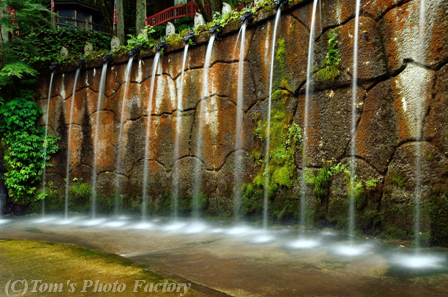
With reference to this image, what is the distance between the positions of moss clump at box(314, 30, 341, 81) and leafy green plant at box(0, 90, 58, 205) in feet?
21.3

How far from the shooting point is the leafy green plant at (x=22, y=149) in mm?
7633

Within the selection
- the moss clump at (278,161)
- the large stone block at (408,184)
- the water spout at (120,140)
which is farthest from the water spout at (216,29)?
the large stone block at (408,184)

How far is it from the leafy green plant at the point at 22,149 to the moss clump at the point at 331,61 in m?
6.50

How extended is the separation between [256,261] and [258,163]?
219 cm

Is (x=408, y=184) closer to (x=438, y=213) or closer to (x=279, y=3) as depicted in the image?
(x=438, y=213)

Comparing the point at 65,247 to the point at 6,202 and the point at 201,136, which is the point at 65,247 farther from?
the point at 6,202

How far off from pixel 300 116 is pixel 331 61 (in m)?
0.88

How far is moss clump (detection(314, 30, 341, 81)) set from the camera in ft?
14.7

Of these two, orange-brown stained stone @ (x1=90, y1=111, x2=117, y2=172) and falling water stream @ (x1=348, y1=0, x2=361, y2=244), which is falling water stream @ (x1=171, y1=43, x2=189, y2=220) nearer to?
orange-brown stained stone @ (x1=90, y1=111, x2=117, y2=172)

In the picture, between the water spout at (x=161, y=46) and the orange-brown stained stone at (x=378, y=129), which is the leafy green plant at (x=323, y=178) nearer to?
the orange-brown stained stone at (x=378, y=129)

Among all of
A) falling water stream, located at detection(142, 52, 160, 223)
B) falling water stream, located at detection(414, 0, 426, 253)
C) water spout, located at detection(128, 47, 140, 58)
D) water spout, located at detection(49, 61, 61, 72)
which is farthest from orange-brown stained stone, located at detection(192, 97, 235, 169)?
water spout, located at detection(49, 61, 61, 72)

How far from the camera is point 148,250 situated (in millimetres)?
3957

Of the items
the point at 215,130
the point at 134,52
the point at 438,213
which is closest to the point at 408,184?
the point at 438,213

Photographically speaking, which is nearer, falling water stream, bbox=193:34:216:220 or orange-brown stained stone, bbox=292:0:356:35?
orange-brown stained stone, bbox=292:0:356:35
